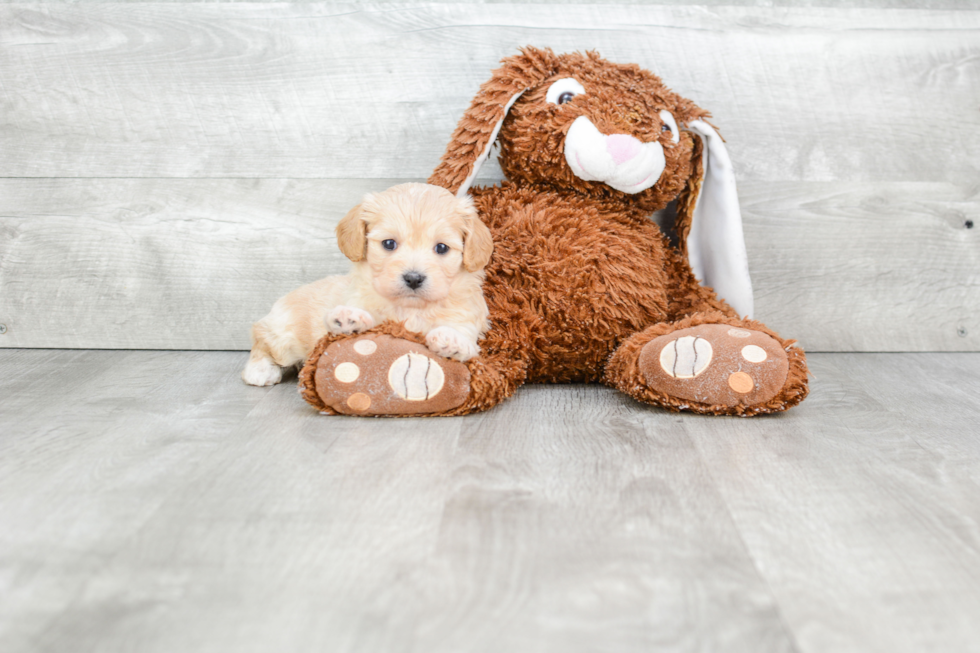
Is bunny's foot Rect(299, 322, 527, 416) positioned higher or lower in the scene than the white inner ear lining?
lower

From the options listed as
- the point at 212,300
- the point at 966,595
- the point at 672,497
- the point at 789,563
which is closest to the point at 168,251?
the point at 212,300

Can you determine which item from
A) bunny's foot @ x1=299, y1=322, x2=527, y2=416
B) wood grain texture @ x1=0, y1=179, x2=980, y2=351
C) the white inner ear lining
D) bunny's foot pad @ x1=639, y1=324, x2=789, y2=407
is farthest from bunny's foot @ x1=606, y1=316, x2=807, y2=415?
wood grain texture @ x1=0, y1=179, x2=980, y2=351

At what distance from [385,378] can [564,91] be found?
1.71 ft

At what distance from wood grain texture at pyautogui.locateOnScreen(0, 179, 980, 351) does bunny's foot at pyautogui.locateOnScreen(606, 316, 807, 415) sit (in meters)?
0.49

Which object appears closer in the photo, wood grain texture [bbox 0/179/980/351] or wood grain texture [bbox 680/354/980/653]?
wood grain texture [bbox 680/354/980/653]

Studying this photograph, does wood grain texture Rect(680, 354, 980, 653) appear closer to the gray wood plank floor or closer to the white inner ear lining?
the gray wood plank floor

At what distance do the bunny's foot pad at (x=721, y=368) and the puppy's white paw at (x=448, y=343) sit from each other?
0.25m

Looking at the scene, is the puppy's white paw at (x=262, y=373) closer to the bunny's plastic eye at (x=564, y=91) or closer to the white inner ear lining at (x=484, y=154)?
the white inner ear lining at (x=484, y=154)

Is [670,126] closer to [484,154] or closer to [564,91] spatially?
[564,91]

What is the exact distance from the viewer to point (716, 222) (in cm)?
131

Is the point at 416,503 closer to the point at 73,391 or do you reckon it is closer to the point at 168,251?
the point at 73,391

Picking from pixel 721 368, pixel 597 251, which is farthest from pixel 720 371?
pixel 597 251

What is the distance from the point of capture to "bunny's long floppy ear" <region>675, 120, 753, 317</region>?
128 centimetres

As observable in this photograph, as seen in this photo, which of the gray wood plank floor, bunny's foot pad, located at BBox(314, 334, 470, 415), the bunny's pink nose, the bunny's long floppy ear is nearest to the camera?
the gray wood plank floor
